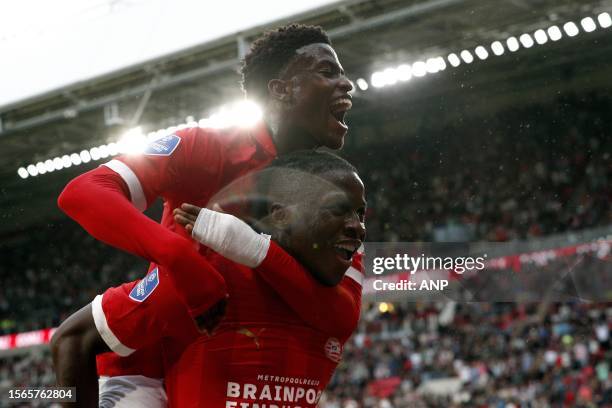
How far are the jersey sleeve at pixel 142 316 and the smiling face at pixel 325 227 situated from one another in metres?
0.19

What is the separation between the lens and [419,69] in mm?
6418

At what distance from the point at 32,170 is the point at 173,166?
311cm

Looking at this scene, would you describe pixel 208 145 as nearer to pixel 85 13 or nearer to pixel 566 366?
pixel 85 13

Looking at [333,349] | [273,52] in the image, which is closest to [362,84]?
[273,52]

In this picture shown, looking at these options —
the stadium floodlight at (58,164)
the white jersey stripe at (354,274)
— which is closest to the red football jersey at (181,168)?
the white jersey stripe at (354,274)

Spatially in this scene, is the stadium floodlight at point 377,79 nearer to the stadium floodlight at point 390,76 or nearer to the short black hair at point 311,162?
the stadium floodlight at point 390,76

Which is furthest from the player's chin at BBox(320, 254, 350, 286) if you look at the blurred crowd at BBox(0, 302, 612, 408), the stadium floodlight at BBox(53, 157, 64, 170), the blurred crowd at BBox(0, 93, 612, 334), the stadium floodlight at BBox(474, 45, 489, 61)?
the blurred crowd at BBox(0, 302, 612, 408)

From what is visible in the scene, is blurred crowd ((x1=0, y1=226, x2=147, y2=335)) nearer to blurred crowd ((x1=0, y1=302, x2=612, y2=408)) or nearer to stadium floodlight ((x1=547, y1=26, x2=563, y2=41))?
blurred crowd ((x1=0, y1=302, x2=612, y2=408))

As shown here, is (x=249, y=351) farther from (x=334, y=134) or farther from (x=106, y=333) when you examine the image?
(x=334, y=134)

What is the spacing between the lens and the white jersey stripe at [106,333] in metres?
1.39

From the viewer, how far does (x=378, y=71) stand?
20.6 feet

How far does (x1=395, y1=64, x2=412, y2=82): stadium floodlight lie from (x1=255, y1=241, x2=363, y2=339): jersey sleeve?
5152 mm

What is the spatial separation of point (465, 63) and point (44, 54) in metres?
2.82

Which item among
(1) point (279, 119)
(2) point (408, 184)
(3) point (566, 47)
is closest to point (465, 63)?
(3) point (566, 47)
